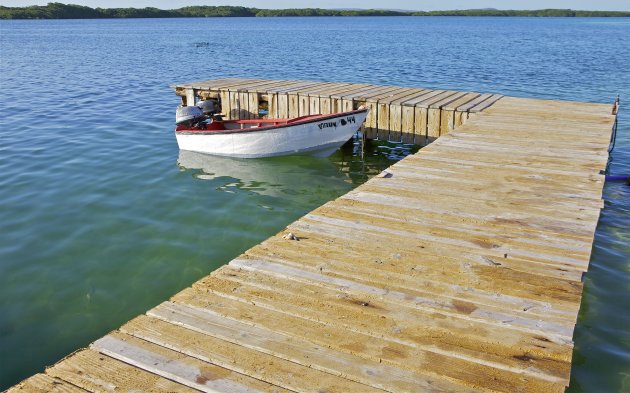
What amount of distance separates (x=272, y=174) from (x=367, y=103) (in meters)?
2.98

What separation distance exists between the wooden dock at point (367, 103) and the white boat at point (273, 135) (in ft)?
3.32

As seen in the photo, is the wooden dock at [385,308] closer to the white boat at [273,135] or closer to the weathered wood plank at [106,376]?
the weathered wood plank at [106,376]

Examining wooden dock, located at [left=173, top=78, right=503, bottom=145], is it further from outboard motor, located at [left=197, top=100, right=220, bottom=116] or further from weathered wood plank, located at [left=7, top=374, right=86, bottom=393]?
weathered wood plank, located at [left=7, top=374, right=86, bottom=393]

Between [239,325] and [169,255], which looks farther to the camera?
[169,255]

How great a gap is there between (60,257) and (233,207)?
323 centimetres

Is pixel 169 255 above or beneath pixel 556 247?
beneath

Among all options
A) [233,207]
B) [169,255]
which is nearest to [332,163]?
[233,207]

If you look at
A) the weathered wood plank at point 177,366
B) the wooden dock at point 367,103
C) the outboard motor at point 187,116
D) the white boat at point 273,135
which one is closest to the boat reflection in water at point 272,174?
the white boat at point 273,135

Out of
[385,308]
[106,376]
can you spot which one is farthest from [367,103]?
[106,376]

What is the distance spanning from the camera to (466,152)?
9.02 metres

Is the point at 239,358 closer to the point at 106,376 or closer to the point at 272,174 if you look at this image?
the point at 106,376

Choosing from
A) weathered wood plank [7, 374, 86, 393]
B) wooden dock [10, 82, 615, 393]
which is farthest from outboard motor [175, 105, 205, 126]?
weathered wood plank [7, 374, 86, 393]

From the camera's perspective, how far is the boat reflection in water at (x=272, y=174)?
11602 mm

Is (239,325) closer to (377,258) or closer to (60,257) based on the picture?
(377,258)
